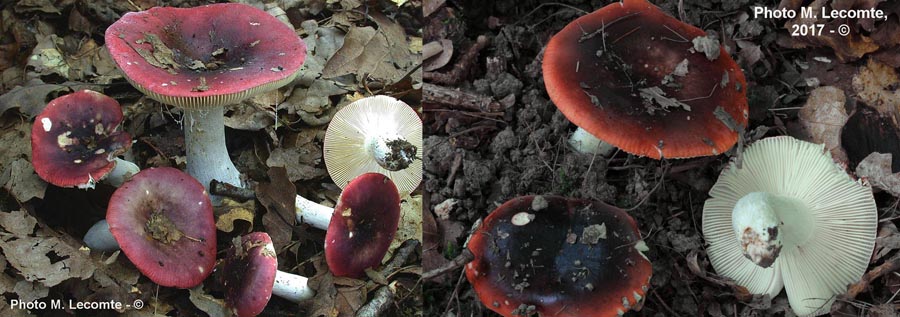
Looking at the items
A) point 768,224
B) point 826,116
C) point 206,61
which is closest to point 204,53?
point 206,61

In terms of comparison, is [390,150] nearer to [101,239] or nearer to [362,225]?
[362,225]

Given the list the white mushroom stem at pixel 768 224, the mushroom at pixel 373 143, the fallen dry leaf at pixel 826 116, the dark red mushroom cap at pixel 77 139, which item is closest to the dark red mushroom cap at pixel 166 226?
the dark red mushroom cap at pixel 77 139

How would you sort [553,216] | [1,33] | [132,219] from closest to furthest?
[132,219]
[553,216]
[1,33]

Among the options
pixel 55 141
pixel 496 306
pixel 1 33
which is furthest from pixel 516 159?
pixel 1 33

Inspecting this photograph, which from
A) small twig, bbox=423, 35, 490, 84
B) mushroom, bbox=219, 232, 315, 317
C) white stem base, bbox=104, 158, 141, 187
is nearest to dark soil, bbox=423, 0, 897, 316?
small twig, bbox=423, 35, 490, 84

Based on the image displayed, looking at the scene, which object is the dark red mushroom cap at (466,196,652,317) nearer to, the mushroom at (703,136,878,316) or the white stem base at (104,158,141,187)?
the mushroom at (703,136,878,316)

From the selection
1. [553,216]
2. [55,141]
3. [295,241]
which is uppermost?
[55,141]

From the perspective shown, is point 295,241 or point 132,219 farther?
point 295,241

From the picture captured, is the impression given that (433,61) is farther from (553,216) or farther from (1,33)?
(1,33)
